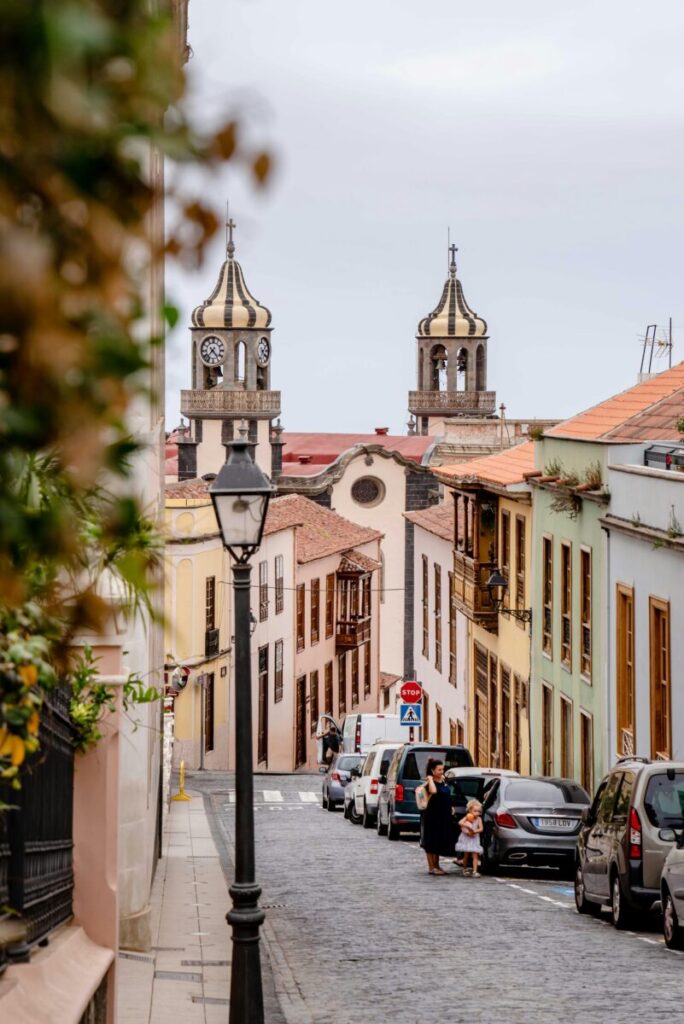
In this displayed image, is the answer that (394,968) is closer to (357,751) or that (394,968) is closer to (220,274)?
(357,751)

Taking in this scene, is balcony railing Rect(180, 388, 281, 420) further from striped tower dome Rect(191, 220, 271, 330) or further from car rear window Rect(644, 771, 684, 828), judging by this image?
car rear window Rect(644, 771, 684, 828)

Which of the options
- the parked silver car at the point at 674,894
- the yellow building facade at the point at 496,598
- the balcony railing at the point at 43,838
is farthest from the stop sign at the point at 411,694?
the balcony railing at the point at 43,838

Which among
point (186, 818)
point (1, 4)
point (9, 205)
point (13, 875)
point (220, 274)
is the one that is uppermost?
point (220, 274)

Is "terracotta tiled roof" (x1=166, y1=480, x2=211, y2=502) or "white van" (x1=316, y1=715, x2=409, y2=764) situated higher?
"terracotta tiled roof" (x1=166, y1=480, x2=211, y2=502)

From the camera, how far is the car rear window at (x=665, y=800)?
1609cm

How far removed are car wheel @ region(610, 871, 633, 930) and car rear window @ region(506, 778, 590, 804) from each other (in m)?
6.17

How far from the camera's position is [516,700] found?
38156 millimetres

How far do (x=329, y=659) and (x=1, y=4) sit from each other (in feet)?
236

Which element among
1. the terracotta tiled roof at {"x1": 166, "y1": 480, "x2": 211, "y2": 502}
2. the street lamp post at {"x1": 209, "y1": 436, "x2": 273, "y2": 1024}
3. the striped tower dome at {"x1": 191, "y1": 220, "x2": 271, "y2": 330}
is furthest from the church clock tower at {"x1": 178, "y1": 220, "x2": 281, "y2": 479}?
the street lamp post at {"x1": 209, "y1": 436, "x2": 273, "y2": 1024}

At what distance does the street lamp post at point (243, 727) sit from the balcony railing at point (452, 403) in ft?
386

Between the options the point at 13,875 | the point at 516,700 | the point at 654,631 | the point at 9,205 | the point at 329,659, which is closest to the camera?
the point at 9,205

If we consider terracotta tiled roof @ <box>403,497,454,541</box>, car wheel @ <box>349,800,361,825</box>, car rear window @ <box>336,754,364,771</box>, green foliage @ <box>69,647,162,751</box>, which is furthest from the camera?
terracotta tiled roof @ <box>403,497,454,541</box>

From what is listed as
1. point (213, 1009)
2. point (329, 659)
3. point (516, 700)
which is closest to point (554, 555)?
point (516, 700)

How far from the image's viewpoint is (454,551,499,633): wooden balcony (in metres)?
39.7
